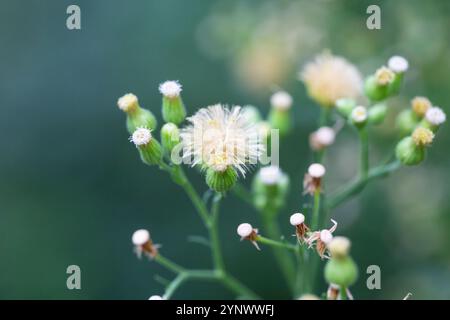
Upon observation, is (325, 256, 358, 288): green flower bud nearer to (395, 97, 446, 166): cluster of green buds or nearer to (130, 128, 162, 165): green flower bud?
(395, 97, 446, 166): cluster of green buds

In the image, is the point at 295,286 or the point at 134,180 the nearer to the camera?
the point at 295,286

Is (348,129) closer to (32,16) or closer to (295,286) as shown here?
(295,286)

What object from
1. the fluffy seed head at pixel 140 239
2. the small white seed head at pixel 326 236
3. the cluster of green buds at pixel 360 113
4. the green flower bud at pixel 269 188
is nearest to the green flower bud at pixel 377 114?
the cluster of green buds at pixel 360 113

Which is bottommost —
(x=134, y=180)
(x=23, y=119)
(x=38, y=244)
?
(x=38, y=244)

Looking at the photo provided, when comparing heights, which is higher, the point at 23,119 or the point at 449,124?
the point at 23,119

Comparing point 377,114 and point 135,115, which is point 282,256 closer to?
point 377,114

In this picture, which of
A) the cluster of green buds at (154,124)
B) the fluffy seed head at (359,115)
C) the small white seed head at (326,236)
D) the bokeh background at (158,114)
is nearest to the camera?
the small white seed head at (326,236)

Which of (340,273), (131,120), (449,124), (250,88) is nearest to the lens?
(340,273)

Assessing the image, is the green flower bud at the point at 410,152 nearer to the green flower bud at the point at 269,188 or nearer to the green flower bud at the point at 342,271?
the green flower bud at the point at 269,188

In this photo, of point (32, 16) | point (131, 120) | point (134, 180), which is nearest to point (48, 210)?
point (134, 180)
